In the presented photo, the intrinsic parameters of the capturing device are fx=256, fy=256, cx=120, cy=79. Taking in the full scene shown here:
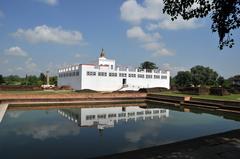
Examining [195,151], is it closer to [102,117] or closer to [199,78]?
[102,117]

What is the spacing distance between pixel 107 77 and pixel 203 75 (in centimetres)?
3257

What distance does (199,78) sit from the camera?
202ft

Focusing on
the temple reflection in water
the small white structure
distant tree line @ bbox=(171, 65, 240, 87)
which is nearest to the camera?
the temple reflection in water

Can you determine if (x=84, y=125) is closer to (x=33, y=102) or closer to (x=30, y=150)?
(x=30, y=150)

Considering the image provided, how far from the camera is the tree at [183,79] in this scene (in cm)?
6206

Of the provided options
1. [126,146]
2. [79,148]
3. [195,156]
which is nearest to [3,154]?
[79,148]

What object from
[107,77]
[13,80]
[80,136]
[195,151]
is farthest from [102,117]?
[13,80]

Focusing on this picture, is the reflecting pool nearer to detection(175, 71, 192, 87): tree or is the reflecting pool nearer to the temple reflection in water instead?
the temple reflection in water

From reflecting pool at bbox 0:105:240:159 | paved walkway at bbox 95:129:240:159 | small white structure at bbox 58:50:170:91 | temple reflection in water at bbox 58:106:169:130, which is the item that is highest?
small white structure at bbox 58:50:170:91

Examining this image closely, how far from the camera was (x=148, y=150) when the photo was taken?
Result: 6566 millimetres

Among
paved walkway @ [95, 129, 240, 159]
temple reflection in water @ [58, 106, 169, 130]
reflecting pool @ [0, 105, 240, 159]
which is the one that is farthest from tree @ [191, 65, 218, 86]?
paved walkway @ [95, 129, 240, 159]

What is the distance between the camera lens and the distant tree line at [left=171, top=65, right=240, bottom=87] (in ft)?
201

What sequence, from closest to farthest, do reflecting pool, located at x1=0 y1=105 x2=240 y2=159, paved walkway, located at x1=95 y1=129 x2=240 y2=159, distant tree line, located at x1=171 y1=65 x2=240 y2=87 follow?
paved walkway, located at x1=95 y1=129 x2=240 y2=159, reflecting pool, located at x1=0 y1=105 x2=240 y2=159, distant tree line, located at x1=171 y1=65 x2=240 y2=87

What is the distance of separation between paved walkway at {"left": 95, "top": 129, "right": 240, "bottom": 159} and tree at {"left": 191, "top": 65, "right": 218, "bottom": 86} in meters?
55.8
